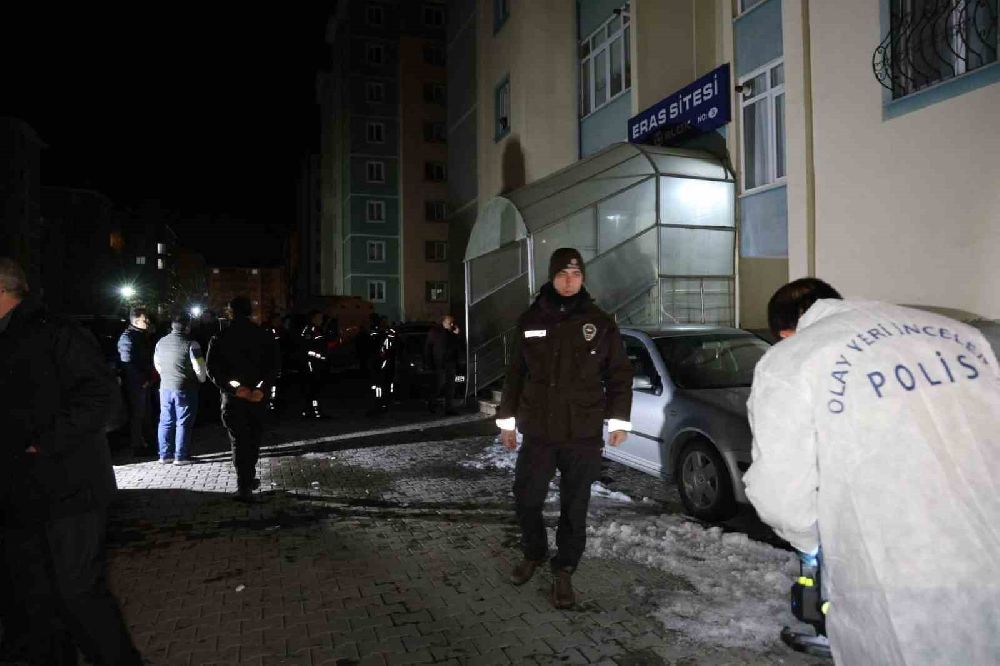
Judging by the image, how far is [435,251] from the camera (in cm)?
4372

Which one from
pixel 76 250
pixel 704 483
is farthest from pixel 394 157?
pixel 704 483

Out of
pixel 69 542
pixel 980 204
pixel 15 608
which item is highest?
pixel 980 204

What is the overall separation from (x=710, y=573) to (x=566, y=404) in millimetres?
1638

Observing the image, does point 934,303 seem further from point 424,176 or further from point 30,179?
point 30,179

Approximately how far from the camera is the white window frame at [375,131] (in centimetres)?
4597

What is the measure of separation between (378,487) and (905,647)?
241 inches

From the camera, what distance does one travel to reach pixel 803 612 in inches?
95.6

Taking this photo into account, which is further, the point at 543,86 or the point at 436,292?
the point at 436,292

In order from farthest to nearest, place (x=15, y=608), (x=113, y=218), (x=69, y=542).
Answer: (x=113, y=218)
(x=15, y=608)
(x=69, y=542)

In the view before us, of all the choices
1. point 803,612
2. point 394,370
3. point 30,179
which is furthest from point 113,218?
point 803,612

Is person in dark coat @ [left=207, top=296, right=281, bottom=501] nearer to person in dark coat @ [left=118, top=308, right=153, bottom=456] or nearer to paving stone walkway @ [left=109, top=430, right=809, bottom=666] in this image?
paving stone walkway @ [left=109, top=430, right=809, bottom=666]

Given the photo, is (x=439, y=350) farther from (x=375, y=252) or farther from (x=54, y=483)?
(x=375, y=252)

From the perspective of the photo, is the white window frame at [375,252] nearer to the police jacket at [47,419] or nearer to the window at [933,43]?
the window at [933,43]

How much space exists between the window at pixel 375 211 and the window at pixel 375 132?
4.32m
